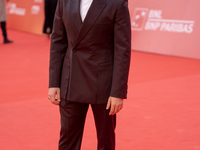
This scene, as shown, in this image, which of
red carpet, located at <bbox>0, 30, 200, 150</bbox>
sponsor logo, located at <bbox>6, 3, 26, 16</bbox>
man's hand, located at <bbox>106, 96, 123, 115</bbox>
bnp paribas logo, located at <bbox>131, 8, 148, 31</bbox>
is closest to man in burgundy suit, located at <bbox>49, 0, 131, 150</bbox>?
man's hand, located at <bbox>106, 96, 123, 115</bbox>

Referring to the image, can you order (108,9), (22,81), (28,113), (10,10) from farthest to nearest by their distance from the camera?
(10,10) → (22,81) → (28,113) → (108,9)

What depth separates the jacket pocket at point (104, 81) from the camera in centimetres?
158

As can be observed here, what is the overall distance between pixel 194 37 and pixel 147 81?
244 cm

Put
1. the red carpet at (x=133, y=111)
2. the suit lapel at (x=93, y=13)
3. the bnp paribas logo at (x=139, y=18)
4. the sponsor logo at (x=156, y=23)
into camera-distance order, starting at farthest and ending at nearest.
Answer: the bnp paribas logo at (x=139, y=18), the sponsor logo at (x=156, y=23), the red carpet at (x=133, y=111), the suit lapel at (x=93, y=13)

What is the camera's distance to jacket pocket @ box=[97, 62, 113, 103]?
158cm

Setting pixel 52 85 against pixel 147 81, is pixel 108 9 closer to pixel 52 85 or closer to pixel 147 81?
pixel 52 85

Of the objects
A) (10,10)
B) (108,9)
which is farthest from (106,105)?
(10,10)

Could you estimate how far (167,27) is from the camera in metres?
6.85

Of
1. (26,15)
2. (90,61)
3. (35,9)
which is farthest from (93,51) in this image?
(26,15)

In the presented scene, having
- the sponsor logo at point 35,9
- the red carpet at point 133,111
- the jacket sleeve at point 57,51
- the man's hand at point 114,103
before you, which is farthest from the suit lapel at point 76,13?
the sponsor logo at point 35,9

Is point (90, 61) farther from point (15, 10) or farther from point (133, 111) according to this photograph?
point (15, 10)

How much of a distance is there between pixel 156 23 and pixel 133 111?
13.9ft

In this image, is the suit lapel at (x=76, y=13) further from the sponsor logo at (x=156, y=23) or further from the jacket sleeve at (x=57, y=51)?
the sponsor logo at (x=156, y=23)

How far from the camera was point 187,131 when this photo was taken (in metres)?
2.79
